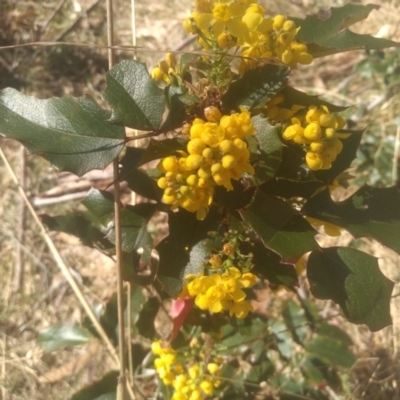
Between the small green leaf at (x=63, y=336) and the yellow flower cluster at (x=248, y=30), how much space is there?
123cm

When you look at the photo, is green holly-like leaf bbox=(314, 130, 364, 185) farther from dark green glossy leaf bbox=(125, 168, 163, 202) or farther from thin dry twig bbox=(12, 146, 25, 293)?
thin dry twig bbox=(12, 146, 25, 293)

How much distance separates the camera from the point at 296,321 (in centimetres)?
182

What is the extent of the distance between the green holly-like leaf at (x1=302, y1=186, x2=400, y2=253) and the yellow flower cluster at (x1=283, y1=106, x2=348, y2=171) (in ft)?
0.49

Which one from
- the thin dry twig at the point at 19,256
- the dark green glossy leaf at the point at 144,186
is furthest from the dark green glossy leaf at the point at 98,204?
the thin dry twig at the point at 19,256

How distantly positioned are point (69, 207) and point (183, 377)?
139 centimetres

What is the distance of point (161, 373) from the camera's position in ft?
5.20

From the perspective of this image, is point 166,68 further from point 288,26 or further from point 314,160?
point 314,160

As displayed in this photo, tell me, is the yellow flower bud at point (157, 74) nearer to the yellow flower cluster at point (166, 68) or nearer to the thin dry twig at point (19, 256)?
the yellow flower cluster at point (166, 68)

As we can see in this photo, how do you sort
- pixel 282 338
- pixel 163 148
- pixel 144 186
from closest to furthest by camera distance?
1. pixel 163 148
2. pixel 144 186
3. pixel 282 338

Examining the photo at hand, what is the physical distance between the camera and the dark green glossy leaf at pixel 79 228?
1.48m

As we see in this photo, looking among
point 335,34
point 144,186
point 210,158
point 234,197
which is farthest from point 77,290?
point 335,34

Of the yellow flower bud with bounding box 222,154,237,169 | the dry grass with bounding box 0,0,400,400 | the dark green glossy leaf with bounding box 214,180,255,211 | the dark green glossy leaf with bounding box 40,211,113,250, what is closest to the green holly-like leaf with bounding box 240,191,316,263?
the dark green glossy leaf with bounding box 214,180,255,211

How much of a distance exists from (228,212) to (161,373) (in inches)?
27.5

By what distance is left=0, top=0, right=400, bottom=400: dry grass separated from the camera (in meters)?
2.35
